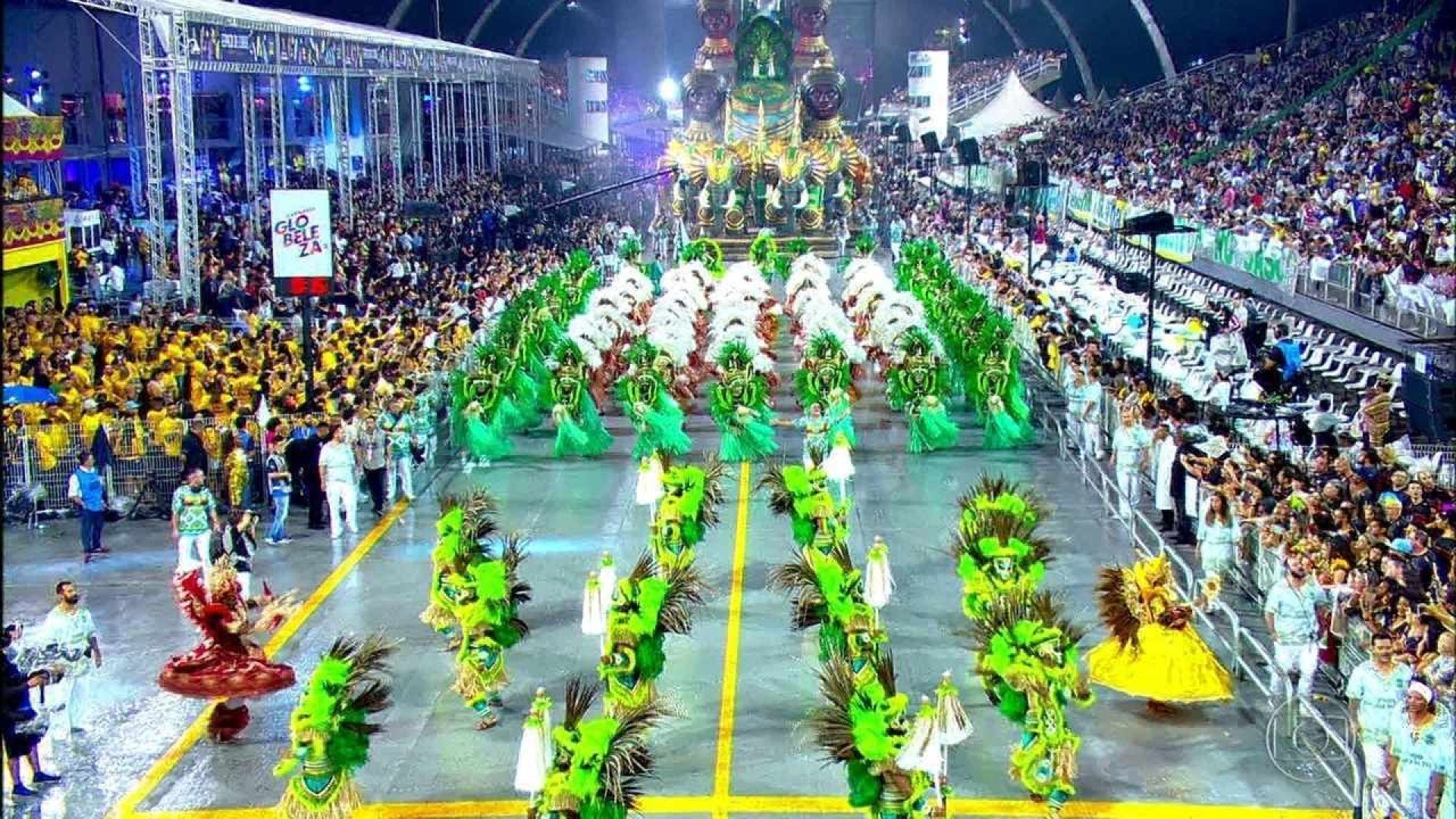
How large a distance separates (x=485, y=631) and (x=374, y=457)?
7.20 m

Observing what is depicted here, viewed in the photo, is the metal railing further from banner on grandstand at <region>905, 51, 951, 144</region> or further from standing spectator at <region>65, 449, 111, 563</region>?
banner on grandstand at <region>905, 51, 951, 144</region>

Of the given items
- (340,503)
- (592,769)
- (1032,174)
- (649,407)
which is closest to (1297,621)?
(592,769)

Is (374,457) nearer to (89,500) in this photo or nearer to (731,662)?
(89,500)

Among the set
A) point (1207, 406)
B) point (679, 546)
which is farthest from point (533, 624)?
point (1207, 406)

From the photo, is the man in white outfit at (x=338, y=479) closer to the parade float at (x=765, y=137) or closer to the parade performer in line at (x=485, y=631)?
the parade performer in line at (x=485, y=631)

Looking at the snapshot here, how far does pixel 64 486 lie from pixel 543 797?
1200 cm

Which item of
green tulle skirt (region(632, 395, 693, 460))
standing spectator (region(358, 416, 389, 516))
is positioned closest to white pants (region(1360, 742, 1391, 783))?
standing spectator (region(358, 416, 389, 516))

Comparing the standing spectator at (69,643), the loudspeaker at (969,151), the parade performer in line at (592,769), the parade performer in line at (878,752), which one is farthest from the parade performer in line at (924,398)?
the loudspeaker at (969,151)

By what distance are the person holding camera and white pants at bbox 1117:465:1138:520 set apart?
10469 millimetres

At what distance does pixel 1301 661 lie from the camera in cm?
1178

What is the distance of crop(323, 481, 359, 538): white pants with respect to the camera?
59.2ft

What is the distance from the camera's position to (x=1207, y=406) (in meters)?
22.2

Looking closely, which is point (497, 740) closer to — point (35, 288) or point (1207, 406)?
point (1207, 406)

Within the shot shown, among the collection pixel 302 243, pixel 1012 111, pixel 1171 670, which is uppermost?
pixel 1012 111
